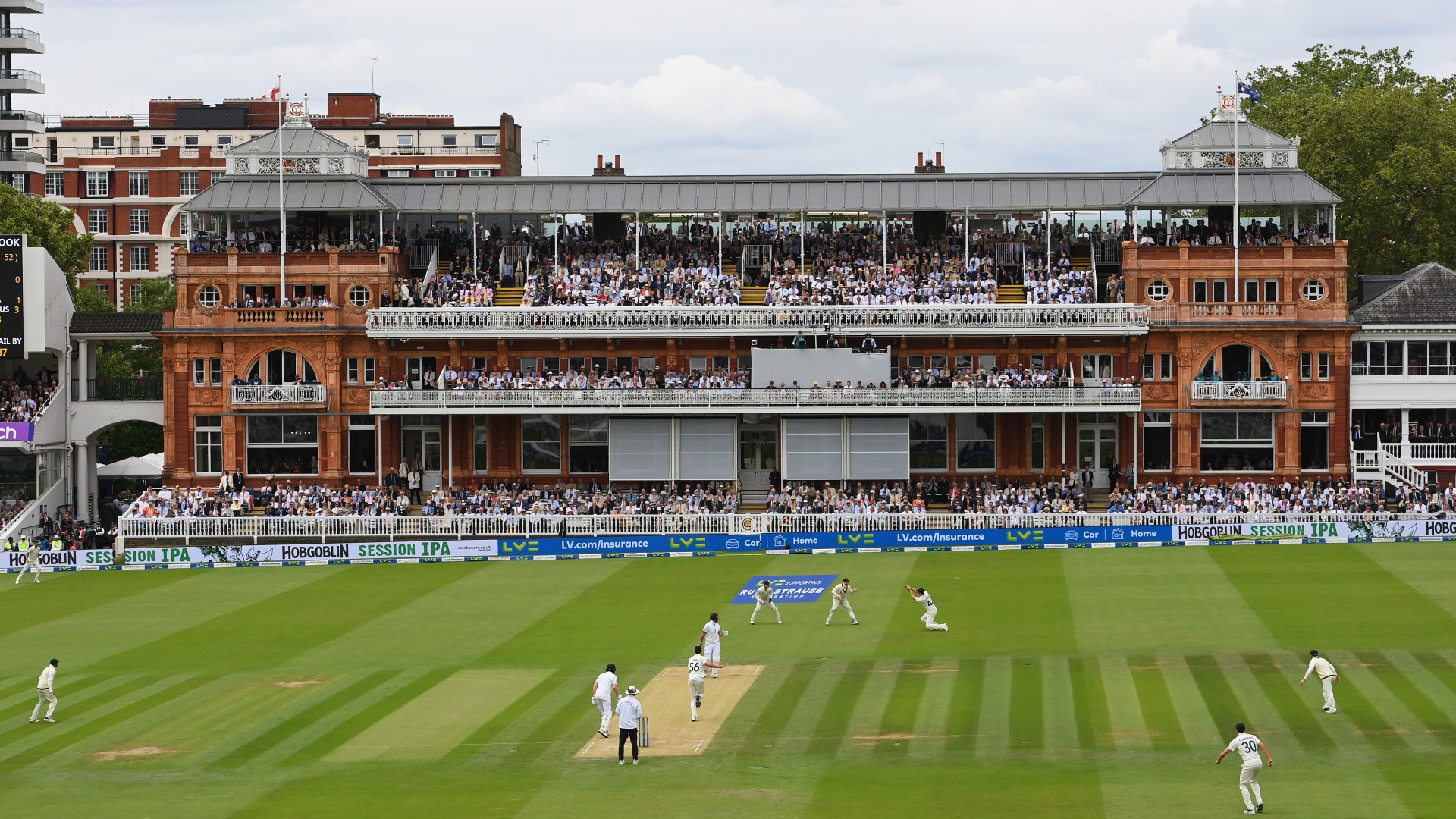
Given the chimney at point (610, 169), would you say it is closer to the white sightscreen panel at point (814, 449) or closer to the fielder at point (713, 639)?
the white sightscreen panel at point (814, 449)

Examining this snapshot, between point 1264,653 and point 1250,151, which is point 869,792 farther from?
point 1250,151

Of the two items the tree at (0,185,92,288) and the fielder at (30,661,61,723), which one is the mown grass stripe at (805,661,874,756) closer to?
the fielder at (30,661,61,723)

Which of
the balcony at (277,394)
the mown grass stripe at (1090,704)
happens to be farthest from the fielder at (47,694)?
the balcony at (277,394)

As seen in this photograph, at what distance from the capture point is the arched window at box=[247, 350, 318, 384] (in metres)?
71.8

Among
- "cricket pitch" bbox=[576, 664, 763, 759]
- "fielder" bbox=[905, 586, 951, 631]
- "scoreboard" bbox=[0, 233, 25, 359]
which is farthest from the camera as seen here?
"scoreboard" bbox=[0, 233, 25, 359]

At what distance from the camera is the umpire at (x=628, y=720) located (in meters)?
33.8

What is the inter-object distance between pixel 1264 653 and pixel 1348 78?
60.6 meters

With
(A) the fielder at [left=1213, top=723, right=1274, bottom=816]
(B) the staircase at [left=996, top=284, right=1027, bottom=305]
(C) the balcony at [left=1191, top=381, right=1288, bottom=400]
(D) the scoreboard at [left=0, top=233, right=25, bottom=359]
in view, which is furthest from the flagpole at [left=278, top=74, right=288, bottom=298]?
(A) the fielder at [left=1213, top=723, right=1274, bottom=816]

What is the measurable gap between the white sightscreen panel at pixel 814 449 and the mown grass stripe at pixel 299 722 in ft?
94.2

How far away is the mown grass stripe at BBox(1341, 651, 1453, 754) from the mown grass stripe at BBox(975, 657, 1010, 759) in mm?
7093

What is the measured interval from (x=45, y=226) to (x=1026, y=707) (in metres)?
62.7

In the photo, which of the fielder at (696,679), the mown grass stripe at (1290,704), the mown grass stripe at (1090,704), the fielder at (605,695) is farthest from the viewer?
the fielder at (696,679)

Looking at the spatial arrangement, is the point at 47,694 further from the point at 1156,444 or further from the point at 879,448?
the point at 1156,444

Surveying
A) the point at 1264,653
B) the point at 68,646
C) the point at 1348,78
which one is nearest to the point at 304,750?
the point at 68,646
